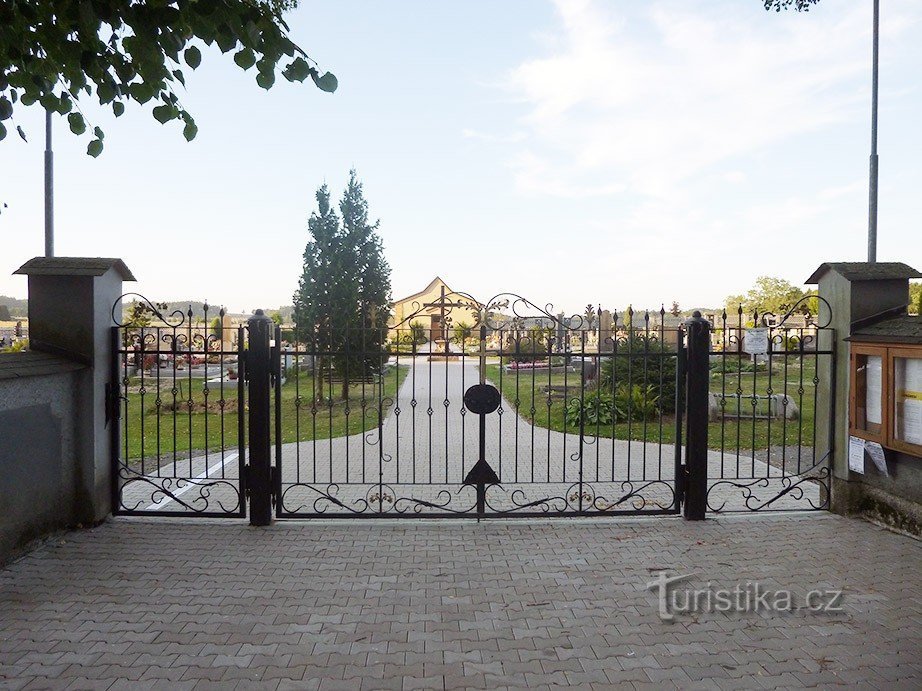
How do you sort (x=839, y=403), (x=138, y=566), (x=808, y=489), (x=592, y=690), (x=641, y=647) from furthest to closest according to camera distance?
(x=808, y=489), (x=839, y=403), (x=138, y=566), (x=641, y=647), (x=592, y=690)

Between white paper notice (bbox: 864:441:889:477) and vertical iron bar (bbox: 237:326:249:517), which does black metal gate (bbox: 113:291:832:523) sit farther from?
white paper notice (bbox: 864:441:889:477)

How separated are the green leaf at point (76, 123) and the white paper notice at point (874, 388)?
692 centimetres

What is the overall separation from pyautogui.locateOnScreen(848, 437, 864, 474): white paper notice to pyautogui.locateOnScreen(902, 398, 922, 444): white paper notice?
542 millimetres

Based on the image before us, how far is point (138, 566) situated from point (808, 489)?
294 inches

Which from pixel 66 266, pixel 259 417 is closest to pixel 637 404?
pixel 259 417

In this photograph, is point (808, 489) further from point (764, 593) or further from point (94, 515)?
point (94, 515)

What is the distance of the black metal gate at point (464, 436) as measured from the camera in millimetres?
6094

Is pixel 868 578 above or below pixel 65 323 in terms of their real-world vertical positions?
below

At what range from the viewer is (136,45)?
3.70 meters

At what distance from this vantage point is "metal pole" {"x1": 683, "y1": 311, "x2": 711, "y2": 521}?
20.1 ft

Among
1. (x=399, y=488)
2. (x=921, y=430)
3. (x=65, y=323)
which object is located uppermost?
(x=65, y=323)

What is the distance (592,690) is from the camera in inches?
129

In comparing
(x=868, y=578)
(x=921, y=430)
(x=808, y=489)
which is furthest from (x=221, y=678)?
(x=808, y=489)

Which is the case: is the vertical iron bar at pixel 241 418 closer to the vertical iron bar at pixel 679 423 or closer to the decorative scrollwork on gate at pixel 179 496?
the decorative scrollwork on gate at pixel 179 496
